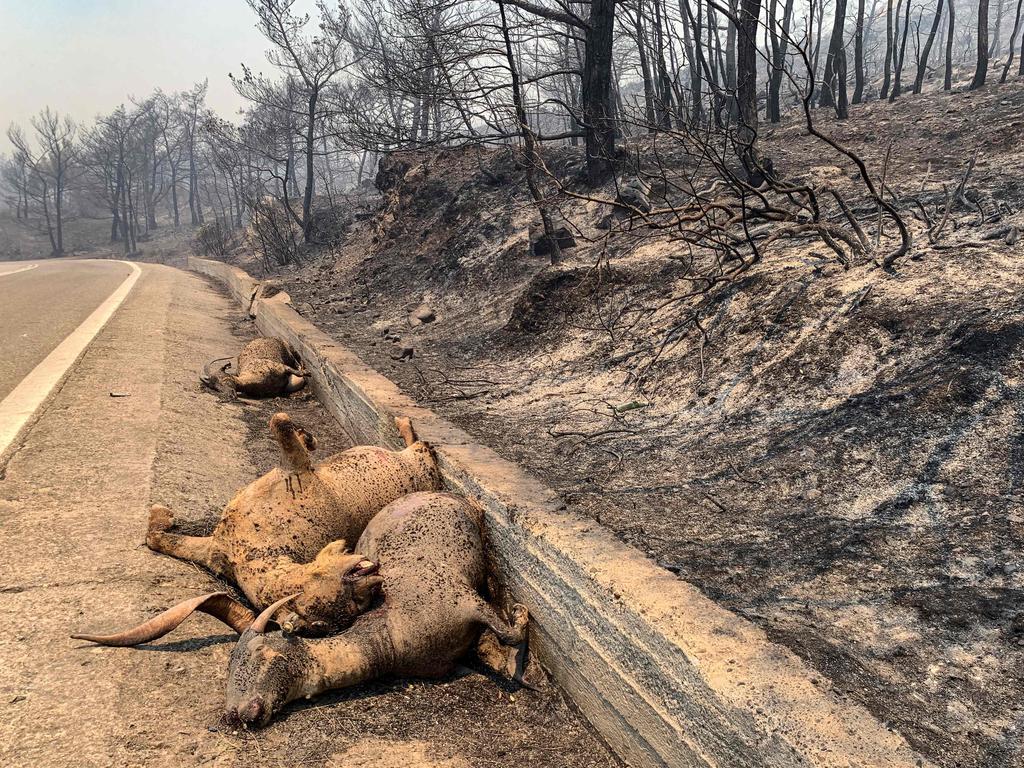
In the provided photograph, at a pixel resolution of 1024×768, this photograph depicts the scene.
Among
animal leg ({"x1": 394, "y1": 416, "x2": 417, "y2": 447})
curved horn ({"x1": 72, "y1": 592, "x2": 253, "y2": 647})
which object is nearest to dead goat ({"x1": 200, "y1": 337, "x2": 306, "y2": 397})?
animal leg ({"x1": 394, "y1": 416, "x2": 417, "y2": 447})

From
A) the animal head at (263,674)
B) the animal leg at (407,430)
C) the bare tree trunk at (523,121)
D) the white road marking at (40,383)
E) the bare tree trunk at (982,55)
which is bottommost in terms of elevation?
the animal head at (263,674)

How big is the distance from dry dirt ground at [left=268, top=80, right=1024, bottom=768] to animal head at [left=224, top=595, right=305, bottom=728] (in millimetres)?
1507

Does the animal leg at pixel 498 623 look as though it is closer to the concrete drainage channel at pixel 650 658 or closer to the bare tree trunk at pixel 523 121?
the concrete drainage channel at pixel 650 658

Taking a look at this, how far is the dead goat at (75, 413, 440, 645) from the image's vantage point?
106 inches

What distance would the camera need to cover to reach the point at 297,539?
3.07 meters

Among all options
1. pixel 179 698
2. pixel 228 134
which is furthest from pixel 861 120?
pixel 228 134

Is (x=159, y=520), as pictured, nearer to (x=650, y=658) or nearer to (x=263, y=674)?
(x=263, y=674)

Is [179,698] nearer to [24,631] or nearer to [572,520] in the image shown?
[24,631]

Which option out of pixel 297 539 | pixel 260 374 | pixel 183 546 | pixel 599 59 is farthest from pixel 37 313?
pixel 297 539

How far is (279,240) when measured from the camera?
19031mm

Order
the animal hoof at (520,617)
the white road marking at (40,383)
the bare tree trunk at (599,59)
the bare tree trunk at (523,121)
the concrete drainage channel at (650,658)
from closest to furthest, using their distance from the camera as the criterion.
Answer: the concrete drainage channel at (650,658), the animal hoof at (520,617), the white road marking at (40,383), the bare tree trunk at (523,121), the bare tree trunk at (599,59)

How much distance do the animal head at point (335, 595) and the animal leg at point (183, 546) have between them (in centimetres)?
58

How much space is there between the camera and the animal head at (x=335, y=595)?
2684 millimetres

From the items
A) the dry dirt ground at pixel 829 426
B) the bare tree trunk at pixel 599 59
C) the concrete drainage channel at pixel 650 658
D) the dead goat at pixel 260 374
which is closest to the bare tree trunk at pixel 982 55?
the dry dirt ground at pixel 829 426
